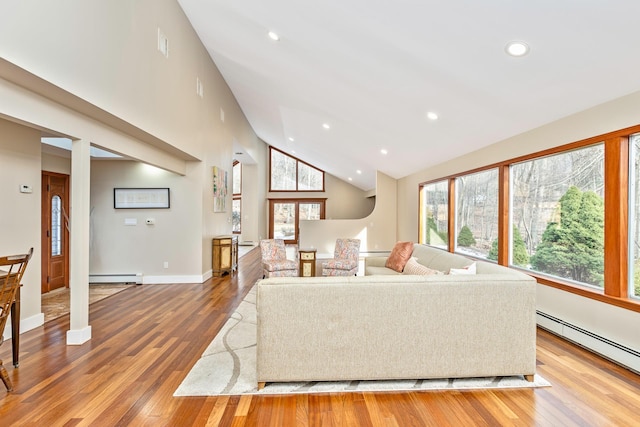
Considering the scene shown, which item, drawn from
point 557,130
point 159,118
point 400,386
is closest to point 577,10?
point 557,130

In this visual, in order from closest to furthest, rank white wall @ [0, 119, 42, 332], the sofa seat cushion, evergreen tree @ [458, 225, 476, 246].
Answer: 1. white wall @ [0, 119, 42, 332]
2. the sofa seat cushion
3. evergreen tree @ [458, 225, 476, 246]

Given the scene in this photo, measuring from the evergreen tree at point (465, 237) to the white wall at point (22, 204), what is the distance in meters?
5.96

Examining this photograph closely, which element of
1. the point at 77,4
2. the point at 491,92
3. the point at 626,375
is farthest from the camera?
the point at 491,92

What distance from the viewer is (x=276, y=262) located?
5773 millimetres

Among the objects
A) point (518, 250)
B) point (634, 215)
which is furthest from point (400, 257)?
point (634, 215)

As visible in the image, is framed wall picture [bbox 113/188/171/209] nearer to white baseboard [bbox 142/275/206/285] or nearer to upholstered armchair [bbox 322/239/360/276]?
white baseboard [bbox 142/275/206/285]

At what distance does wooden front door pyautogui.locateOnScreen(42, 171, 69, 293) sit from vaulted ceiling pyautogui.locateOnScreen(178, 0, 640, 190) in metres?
3.39

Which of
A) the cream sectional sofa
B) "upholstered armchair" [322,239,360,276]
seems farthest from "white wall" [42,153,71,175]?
the cream sectional sofa

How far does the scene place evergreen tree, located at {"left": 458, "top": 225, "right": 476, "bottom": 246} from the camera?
559 cm

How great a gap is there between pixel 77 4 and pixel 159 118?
1.58 metres

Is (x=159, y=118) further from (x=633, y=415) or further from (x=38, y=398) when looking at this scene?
(x=633, y=415)

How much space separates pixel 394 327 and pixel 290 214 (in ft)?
37.7

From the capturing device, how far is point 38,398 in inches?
89.7

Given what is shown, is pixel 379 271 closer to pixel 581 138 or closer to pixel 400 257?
pixel 400 257
